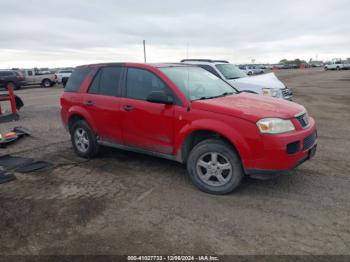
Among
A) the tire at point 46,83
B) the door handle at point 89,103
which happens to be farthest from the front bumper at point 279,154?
the tire at point 46,83

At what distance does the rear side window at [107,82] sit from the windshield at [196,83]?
0.89 metres

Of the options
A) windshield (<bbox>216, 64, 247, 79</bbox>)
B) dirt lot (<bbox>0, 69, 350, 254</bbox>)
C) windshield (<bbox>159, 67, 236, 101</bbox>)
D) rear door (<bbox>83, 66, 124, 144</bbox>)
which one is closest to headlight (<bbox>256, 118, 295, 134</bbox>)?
dirt lot (<bbox>0, 69, 350, 254</bbox>)

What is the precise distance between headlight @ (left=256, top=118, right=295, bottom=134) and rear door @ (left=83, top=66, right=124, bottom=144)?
2341 mm

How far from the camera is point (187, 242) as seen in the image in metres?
3.12

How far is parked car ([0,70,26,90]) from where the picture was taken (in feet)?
78.1

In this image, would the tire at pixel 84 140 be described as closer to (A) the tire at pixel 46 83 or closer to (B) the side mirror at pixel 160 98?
(B) the side mirror at pixel 160 98

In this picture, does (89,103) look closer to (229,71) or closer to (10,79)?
(229,71)

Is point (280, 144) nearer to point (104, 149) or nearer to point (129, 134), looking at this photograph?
point (129, 134)

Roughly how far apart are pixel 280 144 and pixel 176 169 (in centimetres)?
196

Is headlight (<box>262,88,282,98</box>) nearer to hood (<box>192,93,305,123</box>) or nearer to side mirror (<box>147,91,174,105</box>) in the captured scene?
hood (<box>192,93,305,123</box>)

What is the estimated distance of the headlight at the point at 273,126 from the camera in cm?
375

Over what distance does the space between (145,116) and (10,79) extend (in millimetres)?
23583

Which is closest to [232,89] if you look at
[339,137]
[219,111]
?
[219,111]

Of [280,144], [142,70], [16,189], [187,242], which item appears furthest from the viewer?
[142,70]
